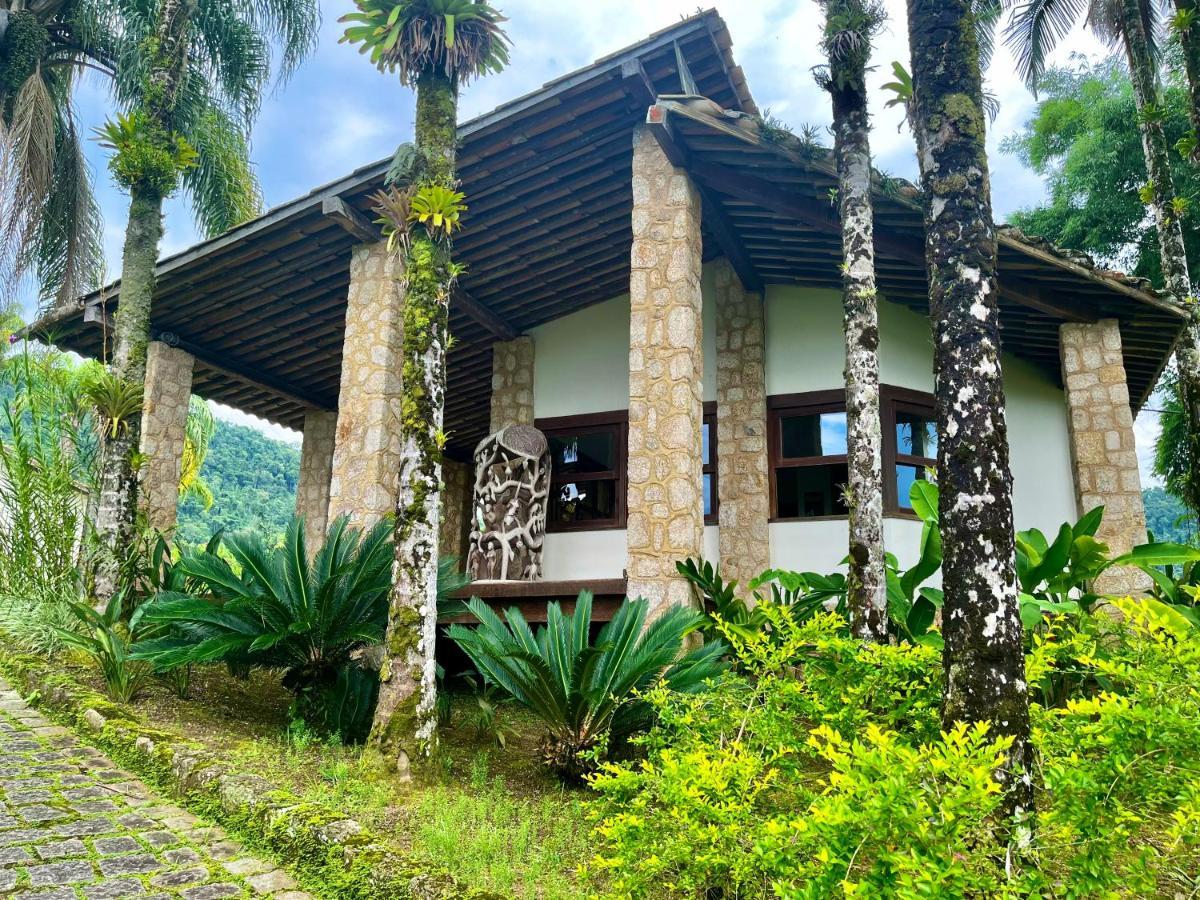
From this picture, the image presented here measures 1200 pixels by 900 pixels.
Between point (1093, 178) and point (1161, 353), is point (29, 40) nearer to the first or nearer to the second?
point (1161, 353)

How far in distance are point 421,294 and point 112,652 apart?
119 inches

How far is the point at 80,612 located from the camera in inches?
224

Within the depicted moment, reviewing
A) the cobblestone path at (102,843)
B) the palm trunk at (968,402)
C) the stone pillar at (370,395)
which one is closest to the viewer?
the palm trunk at (968,402)

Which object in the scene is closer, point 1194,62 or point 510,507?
point 1194,62

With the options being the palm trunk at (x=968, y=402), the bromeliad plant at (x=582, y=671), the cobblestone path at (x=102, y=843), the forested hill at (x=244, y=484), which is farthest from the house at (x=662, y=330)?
the forested hill at (x=244, y=484)

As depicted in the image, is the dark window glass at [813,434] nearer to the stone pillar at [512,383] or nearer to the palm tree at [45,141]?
the stone pillar at [512,383]

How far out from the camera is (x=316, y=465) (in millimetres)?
13516

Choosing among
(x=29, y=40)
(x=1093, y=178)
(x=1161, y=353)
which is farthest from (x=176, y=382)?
(x=1093, y=178)

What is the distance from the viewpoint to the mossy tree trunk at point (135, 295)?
6707 millimetres

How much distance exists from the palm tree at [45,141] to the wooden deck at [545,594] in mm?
8111

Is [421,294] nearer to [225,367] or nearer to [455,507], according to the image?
[225,367]

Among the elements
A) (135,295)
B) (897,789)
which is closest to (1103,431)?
(897,789)

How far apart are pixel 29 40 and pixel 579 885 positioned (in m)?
12.3

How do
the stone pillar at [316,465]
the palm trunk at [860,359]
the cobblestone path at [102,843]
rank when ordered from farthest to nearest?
the stone pillar at [316,465], the palm trunk at [860,359], the cobblestone path at [102,843]
